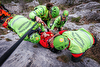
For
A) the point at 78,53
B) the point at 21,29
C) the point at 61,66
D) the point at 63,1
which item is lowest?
the point at 61,66

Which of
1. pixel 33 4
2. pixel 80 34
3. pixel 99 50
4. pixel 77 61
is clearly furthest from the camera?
pixel 33 4

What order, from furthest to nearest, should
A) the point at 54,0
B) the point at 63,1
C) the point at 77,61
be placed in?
1. the point at 54,0
2. the point at 63,1
3. the point at 77,61

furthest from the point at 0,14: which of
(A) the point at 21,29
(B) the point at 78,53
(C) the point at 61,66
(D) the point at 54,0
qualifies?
(D) the point at 54,0

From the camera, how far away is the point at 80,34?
189cm

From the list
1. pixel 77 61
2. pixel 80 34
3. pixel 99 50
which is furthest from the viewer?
pixel 99 50

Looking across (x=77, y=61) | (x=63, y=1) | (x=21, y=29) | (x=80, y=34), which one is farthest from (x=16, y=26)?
(x=63, y=1)

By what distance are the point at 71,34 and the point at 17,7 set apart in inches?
462

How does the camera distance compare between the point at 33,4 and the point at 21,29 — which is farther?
the point at 33,4

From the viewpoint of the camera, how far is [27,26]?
189 centimetres

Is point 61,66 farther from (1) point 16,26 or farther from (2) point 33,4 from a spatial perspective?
(2) point 33,4

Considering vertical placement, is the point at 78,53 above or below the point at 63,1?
below

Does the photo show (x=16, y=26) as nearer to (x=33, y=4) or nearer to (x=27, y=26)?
(x=27, y=26)

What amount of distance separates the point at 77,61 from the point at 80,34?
3.39ft

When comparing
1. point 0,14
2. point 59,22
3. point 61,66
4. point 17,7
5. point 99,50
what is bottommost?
point 99,50
